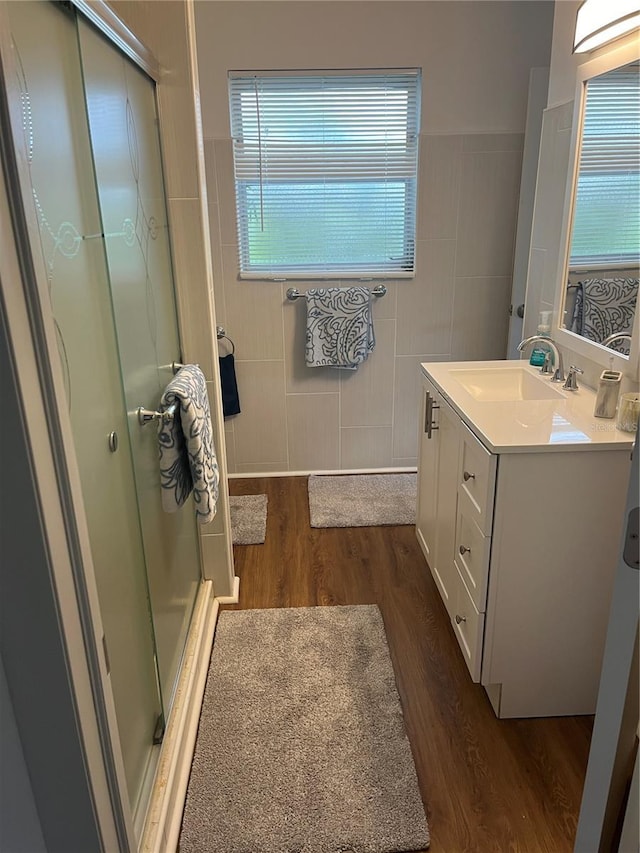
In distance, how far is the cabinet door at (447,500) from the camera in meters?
1.98

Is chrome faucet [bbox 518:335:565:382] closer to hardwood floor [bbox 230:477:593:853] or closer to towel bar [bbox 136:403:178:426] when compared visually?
hardwood floor [bbox 230:477:593:853]

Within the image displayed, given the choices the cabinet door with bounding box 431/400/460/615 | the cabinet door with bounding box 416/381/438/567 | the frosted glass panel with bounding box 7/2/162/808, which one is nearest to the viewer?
the frosted glass panel with bounding box 7/2/162/808

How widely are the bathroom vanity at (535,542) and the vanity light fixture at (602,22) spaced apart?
109 cm

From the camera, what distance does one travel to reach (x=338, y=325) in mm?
3123

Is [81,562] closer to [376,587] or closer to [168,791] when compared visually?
[168,791]

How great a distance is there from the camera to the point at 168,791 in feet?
4.89

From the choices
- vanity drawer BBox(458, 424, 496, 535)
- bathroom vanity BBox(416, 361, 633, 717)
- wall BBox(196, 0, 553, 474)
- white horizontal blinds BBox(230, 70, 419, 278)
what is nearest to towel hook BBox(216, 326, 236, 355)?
wall BBox(196, 0, 553, 474)

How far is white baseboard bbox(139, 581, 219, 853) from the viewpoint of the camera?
1.41m

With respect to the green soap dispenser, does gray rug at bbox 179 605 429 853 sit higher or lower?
lower

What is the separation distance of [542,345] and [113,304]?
167 cm

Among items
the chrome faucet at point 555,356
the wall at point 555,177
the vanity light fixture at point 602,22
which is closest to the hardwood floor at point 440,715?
the chrome faucet at point 555,356

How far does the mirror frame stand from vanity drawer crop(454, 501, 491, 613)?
666 mm

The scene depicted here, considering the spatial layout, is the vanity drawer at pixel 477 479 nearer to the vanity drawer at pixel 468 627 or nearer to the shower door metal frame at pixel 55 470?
the vanity drawer at pixel 468 627

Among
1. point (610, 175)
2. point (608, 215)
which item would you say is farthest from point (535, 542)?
point (610, 175)
